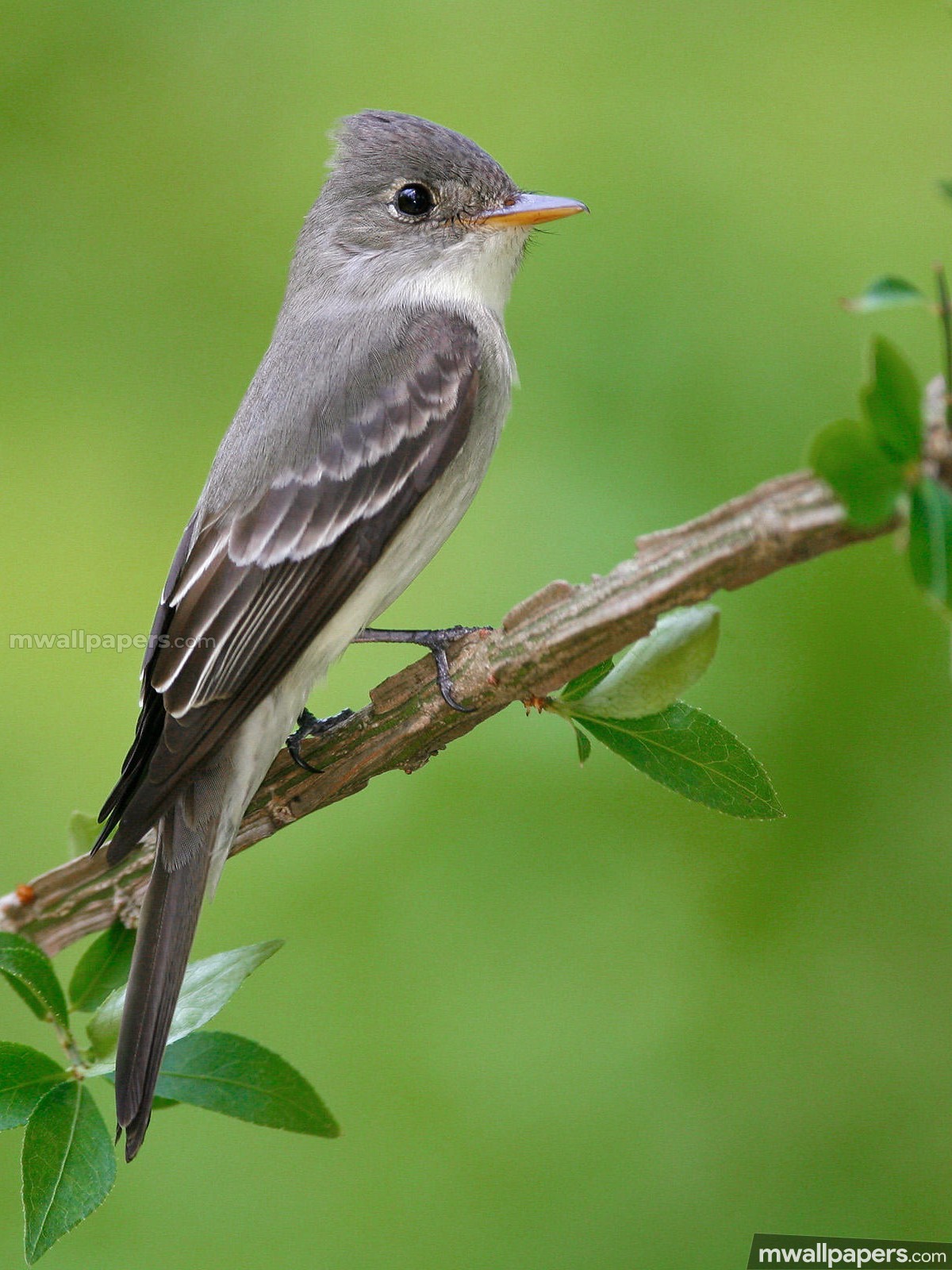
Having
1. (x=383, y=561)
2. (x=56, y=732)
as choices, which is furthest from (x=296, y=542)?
(x=56, y=732)

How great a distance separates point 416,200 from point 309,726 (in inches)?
43.2

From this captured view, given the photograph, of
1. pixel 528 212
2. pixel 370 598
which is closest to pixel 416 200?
pixel 528 212

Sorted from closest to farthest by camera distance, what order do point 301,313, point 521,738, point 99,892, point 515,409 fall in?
point 99,892
point 301,313
point 521,738
point 515,409

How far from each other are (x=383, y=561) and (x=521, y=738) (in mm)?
717

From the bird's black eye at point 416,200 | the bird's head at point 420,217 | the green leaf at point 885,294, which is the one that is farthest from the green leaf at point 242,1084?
the bird's black eye at point 416,200

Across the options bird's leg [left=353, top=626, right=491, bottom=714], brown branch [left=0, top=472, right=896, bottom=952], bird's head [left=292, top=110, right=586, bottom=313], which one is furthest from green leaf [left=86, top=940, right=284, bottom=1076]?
bird's head [left=292, top=110, right=586, bottom=313]

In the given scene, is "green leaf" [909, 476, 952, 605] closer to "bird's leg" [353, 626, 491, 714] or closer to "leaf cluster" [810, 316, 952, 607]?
"leaf cluster" [810, 316, 952, 607]

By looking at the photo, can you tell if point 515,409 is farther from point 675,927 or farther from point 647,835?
point 675,927

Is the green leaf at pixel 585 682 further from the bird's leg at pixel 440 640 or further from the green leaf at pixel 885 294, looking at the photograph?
the green leaf at pixel 885 294

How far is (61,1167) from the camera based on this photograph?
146cm

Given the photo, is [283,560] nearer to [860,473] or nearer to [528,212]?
[528,212]

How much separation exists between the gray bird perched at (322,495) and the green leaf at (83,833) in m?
0.08

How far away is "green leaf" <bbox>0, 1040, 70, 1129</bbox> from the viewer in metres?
1.50

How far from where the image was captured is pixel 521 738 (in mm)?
2805
